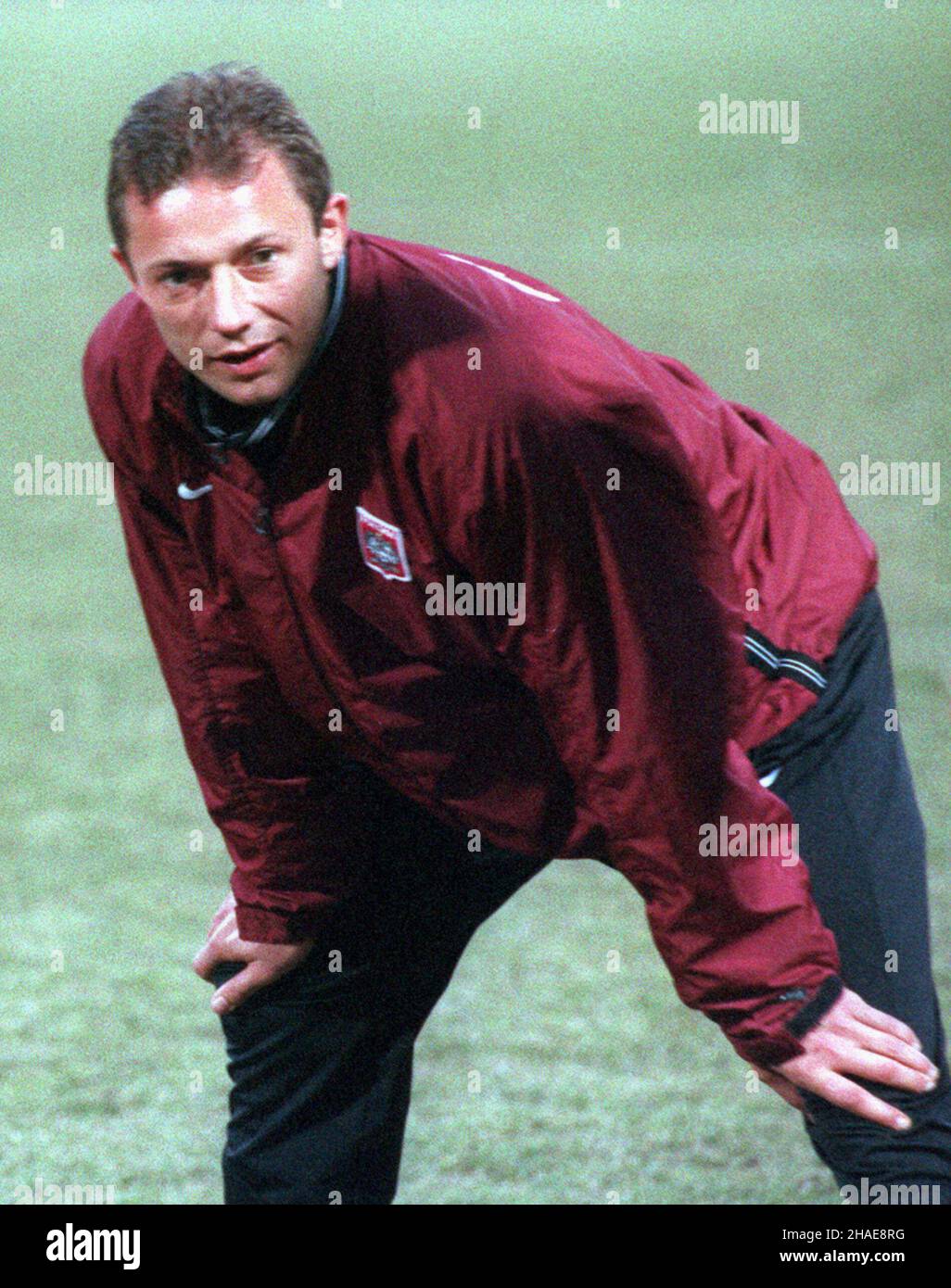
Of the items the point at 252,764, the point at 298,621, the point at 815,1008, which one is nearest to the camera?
the point at 815,1008

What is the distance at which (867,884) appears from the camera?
167 cm

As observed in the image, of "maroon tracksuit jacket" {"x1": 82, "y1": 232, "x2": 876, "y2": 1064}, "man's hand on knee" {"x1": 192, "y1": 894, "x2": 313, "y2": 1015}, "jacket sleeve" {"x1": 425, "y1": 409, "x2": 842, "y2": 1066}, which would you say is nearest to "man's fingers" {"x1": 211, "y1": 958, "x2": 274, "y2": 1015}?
"man's hand on knee" {"x1": 192, "y1": 894, "x2": 313, "y2": 1015}

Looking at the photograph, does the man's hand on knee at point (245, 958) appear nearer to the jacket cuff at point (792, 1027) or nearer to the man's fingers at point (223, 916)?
the man's fingers at point (223, 916)

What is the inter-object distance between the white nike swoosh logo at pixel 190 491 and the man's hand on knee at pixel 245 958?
1.66 ft

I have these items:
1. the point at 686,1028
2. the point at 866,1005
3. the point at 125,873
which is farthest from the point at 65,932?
the point at 866,1005

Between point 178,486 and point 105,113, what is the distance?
5425mm

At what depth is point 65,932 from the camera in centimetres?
336

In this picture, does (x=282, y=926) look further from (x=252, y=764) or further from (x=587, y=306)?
(x=587, y=306)

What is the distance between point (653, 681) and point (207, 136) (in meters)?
0.56

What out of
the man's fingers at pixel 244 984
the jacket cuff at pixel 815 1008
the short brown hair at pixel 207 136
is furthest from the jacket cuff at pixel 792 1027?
the short brown hair at pixel 207 136

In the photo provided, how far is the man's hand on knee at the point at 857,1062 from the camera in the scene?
5.17 ft

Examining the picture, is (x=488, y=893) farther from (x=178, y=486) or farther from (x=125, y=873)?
(x=125, y=873)

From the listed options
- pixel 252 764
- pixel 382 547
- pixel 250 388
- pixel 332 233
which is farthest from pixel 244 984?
pixel 332 233

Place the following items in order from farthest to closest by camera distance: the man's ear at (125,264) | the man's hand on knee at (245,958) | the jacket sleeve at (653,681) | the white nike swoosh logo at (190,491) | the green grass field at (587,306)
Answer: the green grass field at (587,306), the man's hand on knee at (245,958), the white nike swoosh logo at (190,491), the man's ear at (125,264), the jacket sleeve at (653,681)
